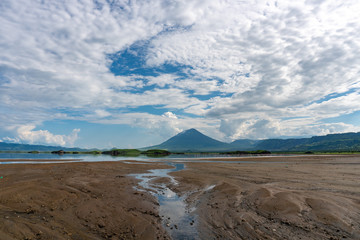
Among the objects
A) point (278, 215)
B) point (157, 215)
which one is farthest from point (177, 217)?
point (278, 215)

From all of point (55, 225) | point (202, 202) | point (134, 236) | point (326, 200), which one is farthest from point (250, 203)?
point (55, 225)

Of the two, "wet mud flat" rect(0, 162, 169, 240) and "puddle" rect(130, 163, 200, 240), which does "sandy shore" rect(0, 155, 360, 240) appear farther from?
"puddle" rect(130, 163, 200, 240)

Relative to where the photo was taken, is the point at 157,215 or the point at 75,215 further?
the point at 157,215

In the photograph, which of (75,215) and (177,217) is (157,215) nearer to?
(177,217)

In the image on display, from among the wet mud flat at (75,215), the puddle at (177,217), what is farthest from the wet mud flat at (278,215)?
the wet mud flat at (75,215)

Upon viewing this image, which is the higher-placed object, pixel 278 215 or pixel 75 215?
pixel 75 215

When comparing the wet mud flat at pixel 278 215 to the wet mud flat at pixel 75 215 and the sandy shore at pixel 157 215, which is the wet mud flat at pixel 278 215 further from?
the wet mud flat at pixel 75 215

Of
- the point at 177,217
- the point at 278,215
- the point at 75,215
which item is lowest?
the point at 177,217

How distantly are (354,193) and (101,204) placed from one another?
21212 millimetres

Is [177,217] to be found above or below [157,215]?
below

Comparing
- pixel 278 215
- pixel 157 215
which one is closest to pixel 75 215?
pixel 157 215

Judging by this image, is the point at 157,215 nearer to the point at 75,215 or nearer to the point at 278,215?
the point at 75,215

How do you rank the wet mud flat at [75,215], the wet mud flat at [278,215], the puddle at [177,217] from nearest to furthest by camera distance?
the wet mud flat at [75,215], the wet mud flat at [278,215], the puddle at [177,217]

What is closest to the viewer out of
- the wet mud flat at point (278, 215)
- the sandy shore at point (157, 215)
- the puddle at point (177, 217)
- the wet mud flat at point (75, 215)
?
the wet mud flat at point (75, 215)
